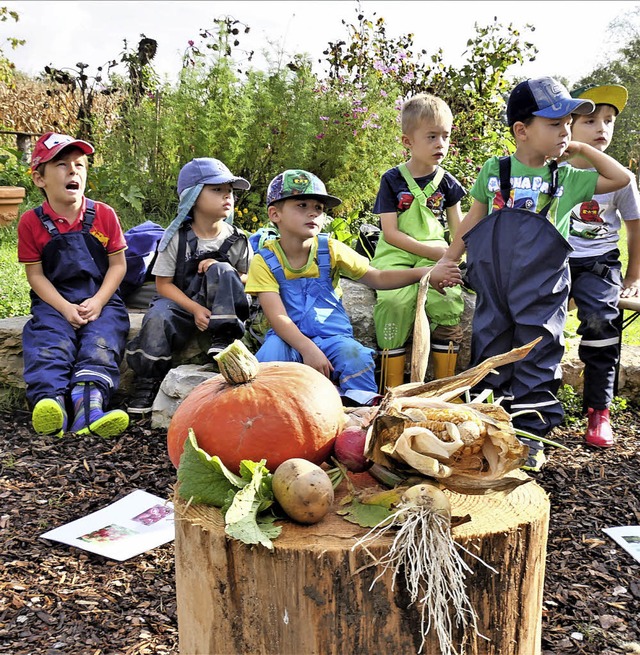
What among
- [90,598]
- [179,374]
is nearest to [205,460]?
[90,598]

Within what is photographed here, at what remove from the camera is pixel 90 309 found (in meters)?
4.07

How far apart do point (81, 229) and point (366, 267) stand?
1857 mm

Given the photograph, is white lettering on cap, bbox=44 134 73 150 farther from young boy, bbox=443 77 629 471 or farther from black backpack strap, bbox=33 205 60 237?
young boy, bbox=443 77 629 471

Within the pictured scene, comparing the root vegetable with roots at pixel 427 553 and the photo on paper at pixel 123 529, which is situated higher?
the root vegetable with roots at pixel 427 553

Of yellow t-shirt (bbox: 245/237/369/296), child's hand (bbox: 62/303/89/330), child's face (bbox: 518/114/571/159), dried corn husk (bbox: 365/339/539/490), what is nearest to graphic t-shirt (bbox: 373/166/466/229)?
yellow t-shirt (bbox: 245/237/369/296)

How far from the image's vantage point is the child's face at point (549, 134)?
3123 millimetres

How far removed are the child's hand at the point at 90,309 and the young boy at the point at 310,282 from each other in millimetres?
1183

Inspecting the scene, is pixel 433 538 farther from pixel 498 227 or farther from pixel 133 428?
pixel 133 428

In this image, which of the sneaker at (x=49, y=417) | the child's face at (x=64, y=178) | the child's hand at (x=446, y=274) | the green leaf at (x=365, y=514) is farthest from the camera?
the child's face at (x=64, y=178)

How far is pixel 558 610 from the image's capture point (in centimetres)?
236

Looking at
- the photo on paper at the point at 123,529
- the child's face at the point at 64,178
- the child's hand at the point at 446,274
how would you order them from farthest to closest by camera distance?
the child's face at the point at 64,178 < the child's hand at the point at 446,274 < the photo on paper at the point at 123,529

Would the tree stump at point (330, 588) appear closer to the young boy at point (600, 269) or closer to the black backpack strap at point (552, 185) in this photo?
the black backpack strap at point (552, 185)

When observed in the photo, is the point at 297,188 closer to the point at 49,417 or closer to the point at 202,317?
the point at 202,317

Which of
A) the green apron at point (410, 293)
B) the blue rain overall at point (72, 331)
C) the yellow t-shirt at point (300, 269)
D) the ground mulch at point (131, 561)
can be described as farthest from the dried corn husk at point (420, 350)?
the blue rain overall at point (72, 331)
